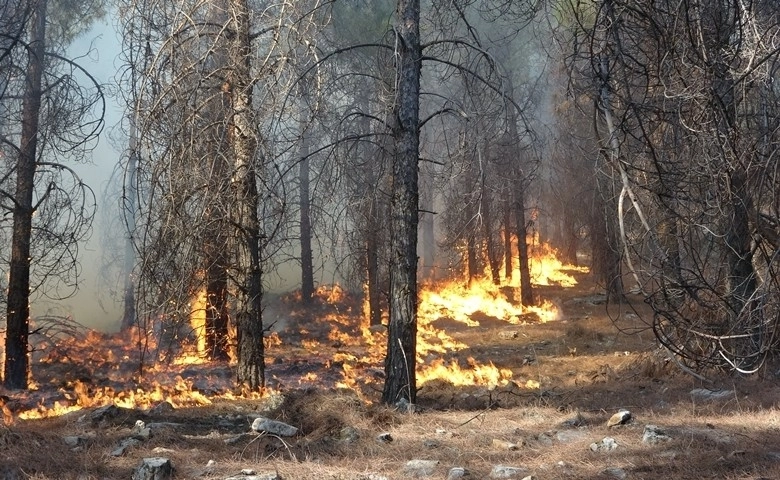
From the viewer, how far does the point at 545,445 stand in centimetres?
607

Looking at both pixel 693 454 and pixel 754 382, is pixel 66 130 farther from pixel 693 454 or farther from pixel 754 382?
pixel 754 382

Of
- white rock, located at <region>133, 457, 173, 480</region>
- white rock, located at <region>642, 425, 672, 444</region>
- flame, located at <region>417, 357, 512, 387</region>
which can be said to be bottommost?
flame, located at <region>417, 357, 512, 387</region>

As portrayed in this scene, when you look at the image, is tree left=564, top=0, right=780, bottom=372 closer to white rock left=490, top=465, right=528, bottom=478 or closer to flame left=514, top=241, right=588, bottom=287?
white rock left=490, top=465, right=528, bottom=478

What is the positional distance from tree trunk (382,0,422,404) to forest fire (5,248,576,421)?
4.50 ft

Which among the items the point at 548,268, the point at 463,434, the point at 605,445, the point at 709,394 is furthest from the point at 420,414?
the point at 548,268

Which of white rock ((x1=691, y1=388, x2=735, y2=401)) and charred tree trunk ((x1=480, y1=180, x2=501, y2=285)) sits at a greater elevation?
charred tree trunk ((x1=480, y1=180, x2=501, y2=285))

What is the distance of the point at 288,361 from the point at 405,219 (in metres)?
5.88

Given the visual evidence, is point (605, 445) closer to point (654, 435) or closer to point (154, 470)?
point (654, 435)

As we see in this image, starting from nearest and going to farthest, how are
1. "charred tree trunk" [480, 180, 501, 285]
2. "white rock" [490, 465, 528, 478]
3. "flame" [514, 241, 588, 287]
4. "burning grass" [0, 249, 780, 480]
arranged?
"white rock" [490, 465, 528, 478]
"burning grass" [0, 249, 780, 480]
"charred tree trunk" [480, 180, 501, 285]
"flame" [514, 241, 588, 287]

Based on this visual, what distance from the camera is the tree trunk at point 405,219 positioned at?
812cm

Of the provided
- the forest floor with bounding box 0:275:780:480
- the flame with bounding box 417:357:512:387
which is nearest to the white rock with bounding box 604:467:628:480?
the forest floor with bounding box 0:275:780:480

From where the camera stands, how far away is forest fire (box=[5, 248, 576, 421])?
10.3m

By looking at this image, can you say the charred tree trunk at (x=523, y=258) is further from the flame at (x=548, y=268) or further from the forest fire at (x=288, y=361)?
the flame at (x=548, y=268)

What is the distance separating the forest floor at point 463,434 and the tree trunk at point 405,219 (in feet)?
1.55
